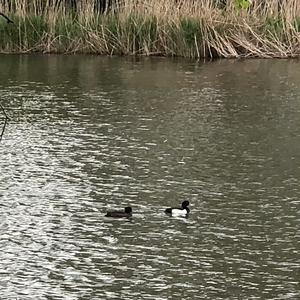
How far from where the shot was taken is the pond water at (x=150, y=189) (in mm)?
5203

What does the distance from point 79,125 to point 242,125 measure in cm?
166

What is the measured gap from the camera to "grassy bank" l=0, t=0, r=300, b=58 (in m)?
14.7

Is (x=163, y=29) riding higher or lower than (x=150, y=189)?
higher

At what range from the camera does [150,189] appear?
273 inches

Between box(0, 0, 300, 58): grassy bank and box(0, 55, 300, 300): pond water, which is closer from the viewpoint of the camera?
box(0, 55, 300, 300): pond water

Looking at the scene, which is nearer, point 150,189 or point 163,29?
point 150,189

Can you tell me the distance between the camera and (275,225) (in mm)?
6086

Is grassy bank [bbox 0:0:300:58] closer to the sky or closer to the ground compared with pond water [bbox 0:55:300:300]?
closer to the sky

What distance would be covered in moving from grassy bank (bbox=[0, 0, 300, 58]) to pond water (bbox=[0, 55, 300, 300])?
270 cm

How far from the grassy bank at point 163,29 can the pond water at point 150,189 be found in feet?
8.87

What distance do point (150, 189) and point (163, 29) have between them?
8309 mm

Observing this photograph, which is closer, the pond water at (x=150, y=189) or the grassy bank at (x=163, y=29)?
the pond water at (x=150, y=189)

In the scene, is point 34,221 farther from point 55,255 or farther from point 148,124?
point 148,124

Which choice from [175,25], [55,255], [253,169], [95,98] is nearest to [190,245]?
[55,255]
